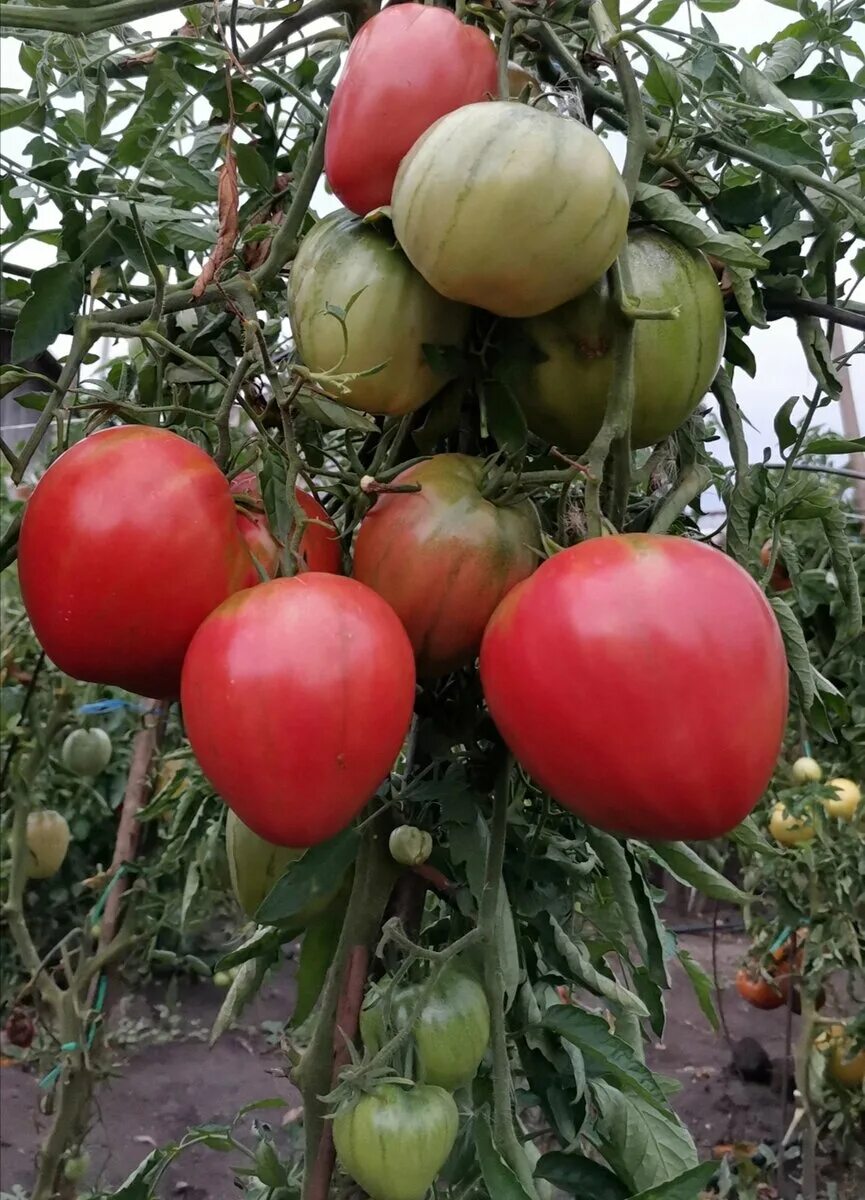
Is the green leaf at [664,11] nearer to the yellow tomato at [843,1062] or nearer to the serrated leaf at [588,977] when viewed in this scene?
the serrated leaf at [588,977]

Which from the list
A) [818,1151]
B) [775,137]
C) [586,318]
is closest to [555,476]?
[586,318]

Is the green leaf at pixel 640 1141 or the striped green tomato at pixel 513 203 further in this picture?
the green leaf at pixel 640 1141

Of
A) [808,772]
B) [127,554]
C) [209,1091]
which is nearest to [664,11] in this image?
[127,554]

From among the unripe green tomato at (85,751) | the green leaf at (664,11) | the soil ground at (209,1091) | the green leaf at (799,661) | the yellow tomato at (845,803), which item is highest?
the green leaf at (664,11)

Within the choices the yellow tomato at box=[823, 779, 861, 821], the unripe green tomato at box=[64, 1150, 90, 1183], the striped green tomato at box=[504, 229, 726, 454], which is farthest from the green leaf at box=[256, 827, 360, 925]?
the yellow tomato at box=[823, 779, 861, 821]

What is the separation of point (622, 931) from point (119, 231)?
1.85ft

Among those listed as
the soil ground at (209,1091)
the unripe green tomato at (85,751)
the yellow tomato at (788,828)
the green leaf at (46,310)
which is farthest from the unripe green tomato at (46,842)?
the green leaf at (46,310)

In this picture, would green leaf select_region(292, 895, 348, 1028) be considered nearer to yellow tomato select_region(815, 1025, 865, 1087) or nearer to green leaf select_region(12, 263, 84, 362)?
green leaf select_region(12, 263, 84, 362)

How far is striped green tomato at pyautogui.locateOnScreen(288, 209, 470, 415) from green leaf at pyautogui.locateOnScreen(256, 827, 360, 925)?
24 centimetres

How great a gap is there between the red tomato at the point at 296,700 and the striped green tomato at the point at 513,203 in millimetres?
150

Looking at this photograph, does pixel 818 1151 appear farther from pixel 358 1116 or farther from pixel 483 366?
pixel 483 366

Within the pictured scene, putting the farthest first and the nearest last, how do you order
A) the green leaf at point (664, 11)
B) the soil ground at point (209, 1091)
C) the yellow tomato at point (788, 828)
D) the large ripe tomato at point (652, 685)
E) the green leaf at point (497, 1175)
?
1. the soil ground at point (209, 1091)
2. the yellow tomato at point (788, 828)
3. the green leaf at point (664, 11)
4. the green leaf at point (497, 1175)
5. the large ripe tomato at point (652, 685)

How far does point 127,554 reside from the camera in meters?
0.43

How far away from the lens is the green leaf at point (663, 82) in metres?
0.51
